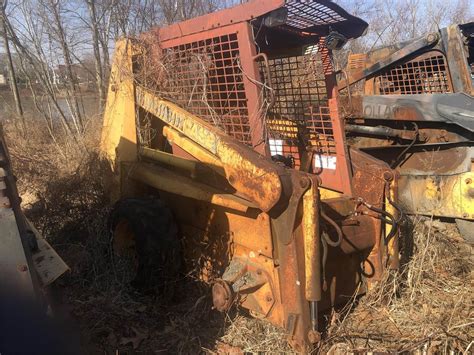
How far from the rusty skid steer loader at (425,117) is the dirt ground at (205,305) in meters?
0.34

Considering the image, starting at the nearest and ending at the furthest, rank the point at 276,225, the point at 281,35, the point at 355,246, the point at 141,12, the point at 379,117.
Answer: the point at 276,225 → the point at 355,246 → the point at 281,35 → the point at 379,117 → the point at 141,12

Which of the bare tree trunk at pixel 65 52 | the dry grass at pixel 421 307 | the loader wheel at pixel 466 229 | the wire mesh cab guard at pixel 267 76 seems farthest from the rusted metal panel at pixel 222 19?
the bare tree trunk at pixel 65 52

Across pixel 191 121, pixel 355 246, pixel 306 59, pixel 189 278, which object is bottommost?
pixel 189 278

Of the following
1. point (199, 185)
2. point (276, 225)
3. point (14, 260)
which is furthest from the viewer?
point (199, 185)

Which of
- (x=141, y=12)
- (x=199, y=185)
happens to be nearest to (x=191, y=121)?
(x=199, y=185)

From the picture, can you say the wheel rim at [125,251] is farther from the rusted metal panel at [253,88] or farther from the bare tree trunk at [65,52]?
the bare tree trunk at [65,52]

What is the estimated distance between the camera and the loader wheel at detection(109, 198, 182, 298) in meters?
3.67

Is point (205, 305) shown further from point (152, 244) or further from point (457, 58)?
point (457, 58)

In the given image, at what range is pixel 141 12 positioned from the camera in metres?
12.7

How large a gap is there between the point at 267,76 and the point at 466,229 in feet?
7.88

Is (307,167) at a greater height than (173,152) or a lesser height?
lesser

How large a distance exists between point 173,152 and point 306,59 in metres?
1.37

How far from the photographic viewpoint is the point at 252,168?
295 centimetres

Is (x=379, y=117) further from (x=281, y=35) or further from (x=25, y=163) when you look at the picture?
(x=25, y=163)
